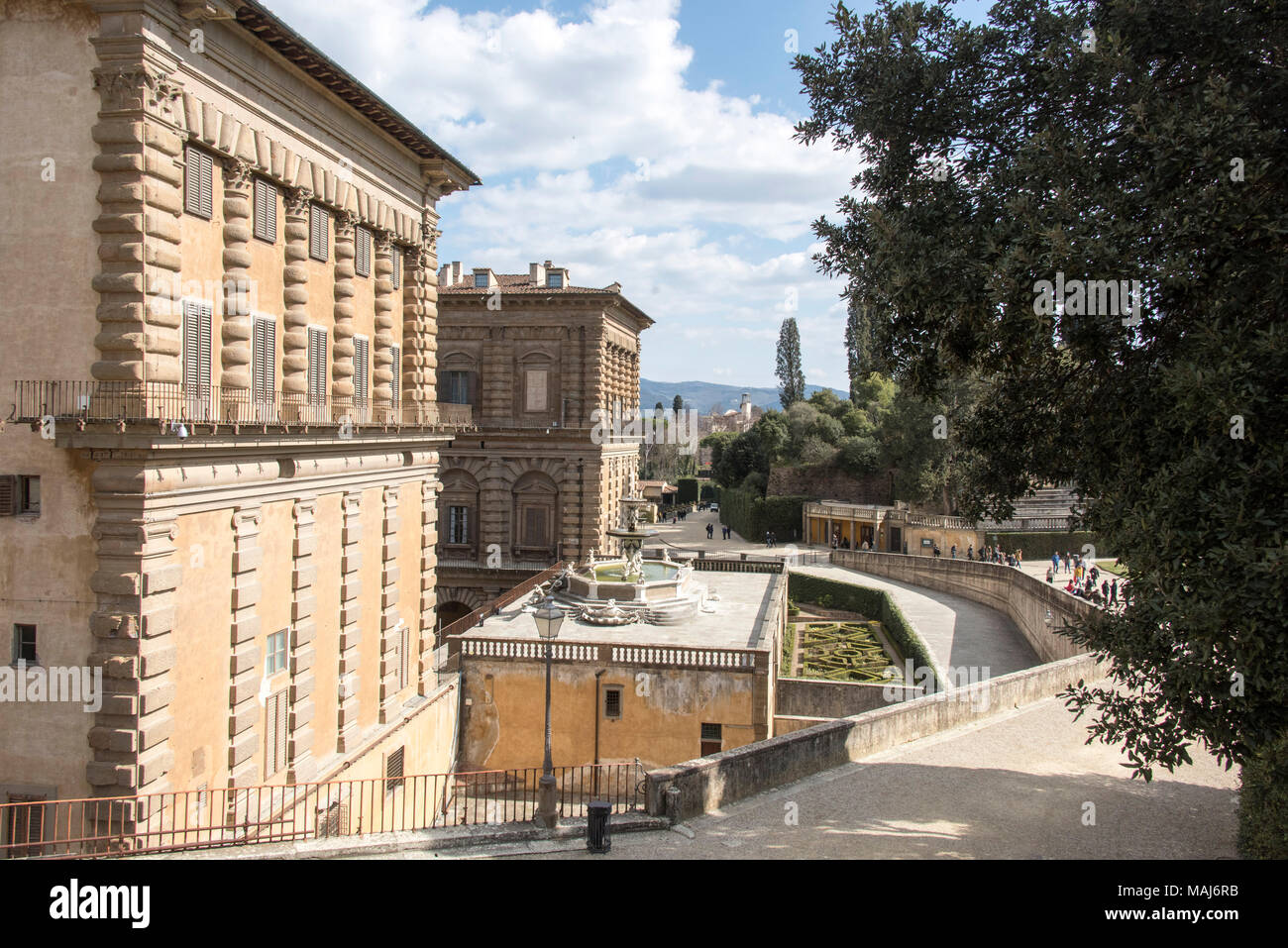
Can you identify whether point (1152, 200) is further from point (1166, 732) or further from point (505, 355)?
point (505, 355)

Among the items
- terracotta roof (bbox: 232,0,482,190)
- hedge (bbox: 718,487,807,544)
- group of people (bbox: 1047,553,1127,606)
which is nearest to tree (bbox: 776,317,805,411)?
hedge (bbox: 718,487,807,544)

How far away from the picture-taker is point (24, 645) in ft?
43.7

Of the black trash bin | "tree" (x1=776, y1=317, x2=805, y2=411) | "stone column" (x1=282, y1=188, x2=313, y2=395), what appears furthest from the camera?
"tree" (x1=776, y1=317, x2=805, y2=411)

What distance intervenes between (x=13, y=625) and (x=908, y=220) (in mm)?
13589

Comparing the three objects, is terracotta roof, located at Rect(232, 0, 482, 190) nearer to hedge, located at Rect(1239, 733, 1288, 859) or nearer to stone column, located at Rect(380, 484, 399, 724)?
stone column, located at Rect(380, 484, 399, 724)

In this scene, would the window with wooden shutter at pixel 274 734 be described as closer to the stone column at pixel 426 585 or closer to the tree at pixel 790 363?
the stone column at pixel 426 585

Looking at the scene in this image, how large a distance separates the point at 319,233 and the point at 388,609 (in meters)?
8.55

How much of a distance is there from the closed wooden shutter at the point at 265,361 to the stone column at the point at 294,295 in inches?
15.0

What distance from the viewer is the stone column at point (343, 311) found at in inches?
765

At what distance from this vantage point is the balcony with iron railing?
41.9ft

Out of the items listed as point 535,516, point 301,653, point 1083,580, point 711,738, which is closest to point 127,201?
point 301,653

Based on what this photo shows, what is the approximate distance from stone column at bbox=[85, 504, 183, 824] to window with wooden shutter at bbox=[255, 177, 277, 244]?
5.59m

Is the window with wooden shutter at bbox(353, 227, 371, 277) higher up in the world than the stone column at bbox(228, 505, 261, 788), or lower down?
higher up

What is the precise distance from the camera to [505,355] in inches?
1612
